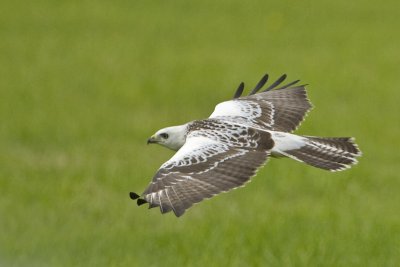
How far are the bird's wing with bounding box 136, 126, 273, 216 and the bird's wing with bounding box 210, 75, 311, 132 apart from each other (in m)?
Answer: 0.98

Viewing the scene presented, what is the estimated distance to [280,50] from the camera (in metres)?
26.0

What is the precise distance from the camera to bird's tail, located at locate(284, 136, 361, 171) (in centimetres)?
913

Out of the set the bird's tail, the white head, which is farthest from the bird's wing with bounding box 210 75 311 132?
the bird's tail

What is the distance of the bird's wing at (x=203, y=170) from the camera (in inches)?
310

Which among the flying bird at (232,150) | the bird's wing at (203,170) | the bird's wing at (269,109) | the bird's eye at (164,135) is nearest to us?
the bird's wing at (203,170)

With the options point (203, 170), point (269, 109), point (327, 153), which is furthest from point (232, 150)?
point (269, 109)

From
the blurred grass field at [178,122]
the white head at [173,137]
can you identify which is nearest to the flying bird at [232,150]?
the white head at [173,137]

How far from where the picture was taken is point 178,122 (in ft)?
63.0

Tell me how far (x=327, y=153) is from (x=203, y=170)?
138 centimetres

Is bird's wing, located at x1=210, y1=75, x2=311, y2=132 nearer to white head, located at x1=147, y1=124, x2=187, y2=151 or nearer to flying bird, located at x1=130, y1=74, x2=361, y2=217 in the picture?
flying bird, located at x1=130, y1=74, x2=361, y2=217

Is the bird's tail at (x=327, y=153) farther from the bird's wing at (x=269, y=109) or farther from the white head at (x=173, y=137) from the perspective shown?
the white head at (x=173, y=137)

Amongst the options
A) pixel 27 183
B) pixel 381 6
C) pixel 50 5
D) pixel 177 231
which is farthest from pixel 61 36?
pixel 177 231

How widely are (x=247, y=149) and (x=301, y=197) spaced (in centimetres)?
556

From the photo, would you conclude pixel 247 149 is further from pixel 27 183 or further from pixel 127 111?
pixel 127 111
